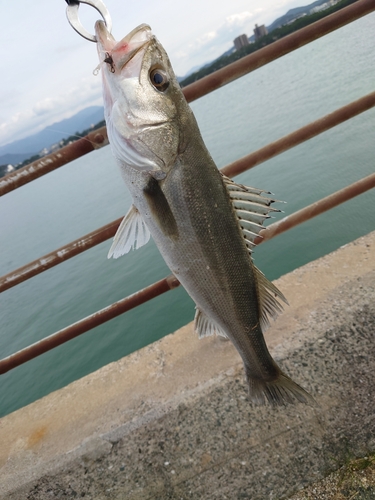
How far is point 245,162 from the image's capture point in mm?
2229

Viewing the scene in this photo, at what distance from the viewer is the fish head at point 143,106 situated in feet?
4.70

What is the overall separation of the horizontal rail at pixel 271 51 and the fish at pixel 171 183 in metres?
0.44

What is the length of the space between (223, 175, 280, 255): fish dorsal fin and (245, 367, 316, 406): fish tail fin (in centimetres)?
69

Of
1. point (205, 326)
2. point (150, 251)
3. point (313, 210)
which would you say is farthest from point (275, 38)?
point (205, 326)

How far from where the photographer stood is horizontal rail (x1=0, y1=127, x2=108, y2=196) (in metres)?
1.85

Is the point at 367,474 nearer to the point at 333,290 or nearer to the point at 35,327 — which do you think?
the point at 333,290

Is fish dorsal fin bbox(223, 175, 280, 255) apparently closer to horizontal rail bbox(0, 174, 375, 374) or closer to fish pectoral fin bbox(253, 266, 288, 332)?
fish pectoral fin bbox(253, 266, 288, 332)

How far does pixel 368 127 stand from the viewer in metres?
11.2

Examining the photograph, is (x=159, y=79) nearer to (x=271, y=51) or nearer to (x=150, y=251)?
(x=271, y=51)

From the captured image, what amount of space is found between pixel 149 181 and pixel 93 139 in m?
0.55

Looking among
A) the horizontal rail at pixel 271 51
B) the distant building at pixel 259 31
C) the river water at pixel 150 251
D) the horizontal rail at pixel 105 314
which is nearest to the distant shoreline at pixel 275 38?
the horizontal rail at pixel 271 51

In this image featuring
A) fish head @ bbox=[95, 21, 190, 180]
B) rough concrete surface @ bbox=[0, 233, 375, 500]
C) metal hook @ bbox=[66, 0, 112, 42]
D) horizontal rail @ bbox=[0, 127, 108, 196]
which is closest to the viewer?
metal hook @ bbox=[66, 0, 112, 42]

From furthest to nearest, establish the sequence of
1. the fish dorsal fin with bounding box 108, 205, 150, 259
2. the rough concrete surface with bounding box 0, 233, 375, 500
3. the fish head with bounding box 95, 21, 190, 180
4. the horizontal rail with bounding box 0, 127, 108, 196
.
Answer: the rough concrete surface with bounding box 0, 233, 375, 500, the horizontal rail with bounding box 0, 127, 108, 196, the fish dorsal fin with bounding box 108, 205, 150, 259, the fish head with bounding box 95, 21, 190, 180

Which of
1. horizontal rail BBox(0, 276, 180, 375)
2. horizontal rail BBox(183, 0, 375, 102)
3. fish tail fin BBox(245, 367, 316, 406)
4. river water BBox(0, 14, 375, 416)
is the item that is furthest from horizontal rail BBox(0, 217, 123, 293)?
river water BBox(0, 14, 375, 416)
